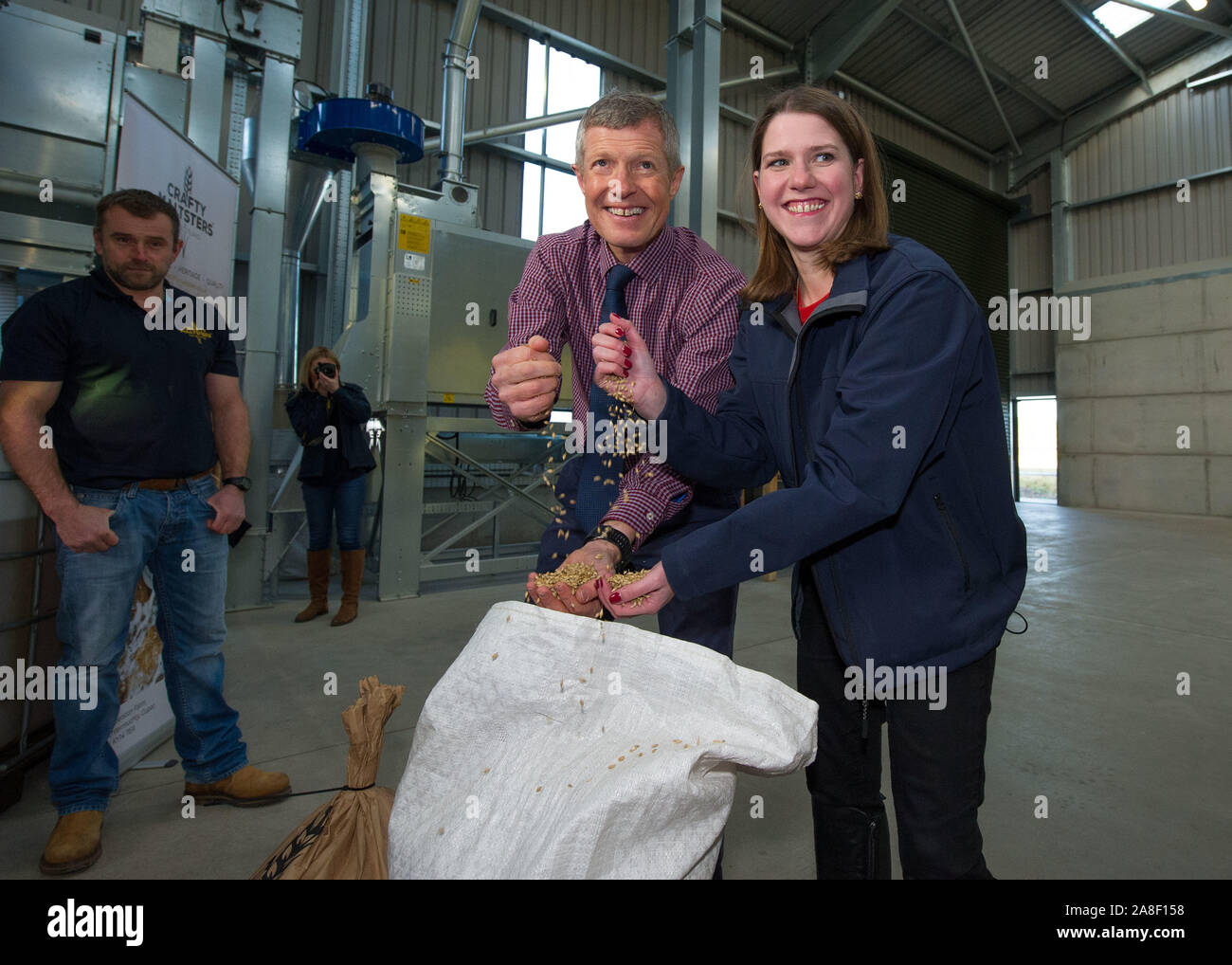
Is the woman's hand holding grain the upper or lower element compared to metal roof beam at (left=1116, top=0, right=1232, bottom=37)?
lower

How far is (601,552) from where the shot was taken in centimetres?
117

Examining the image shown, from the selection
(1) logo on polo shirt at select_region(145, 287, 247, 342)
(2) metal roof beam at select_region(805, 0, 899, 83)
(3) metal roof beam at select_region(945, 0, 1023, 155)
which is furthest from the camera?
(3) metal roof beam at select_region(945, 0, 1023, 155)

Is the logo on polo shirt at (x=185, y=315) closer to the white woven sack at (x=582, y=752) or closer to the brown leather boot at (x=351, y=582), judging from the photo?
the white woven sack at (x=582, y=752)

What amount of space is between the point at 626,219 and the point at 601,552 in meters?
0.62

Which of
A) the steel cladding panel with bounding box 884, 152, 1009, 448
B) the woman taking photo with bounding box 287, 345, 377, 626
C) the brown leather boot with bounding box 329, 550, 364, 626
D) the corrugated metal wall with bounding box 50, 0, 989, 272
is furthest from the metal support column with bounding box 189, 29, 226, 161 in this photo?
the steel cladding panel with bounding box 884, 152, 1009, 448

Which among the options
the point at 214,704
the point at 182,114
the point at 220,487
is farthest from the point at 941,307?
the point at 182,114

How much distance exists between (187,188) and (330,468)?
1974 millimetres

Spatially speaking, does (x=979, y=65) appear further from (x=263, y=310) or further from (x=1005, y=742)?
(x=1005, y=742)

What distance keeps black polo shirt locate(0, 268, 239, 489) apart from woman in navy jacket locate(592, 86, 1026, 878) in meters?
1.47

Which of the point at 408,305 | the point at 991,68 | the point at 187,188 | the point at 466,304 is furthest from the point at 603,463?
the point at 991,68

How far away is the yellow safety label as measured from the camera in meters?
4.73

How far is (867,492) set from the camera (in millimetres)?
866

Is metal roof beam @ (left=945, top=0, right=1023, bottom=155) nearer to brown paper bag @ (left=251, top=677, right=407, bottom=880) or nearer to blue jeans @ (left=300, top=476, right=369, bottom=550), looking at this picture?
blue jeans @ (left=300, top=476, right=369, bottom=550)

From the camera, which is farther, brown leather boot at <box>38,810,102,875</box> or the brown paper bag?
brown leather boot at <box>38,810,102,875</box>
